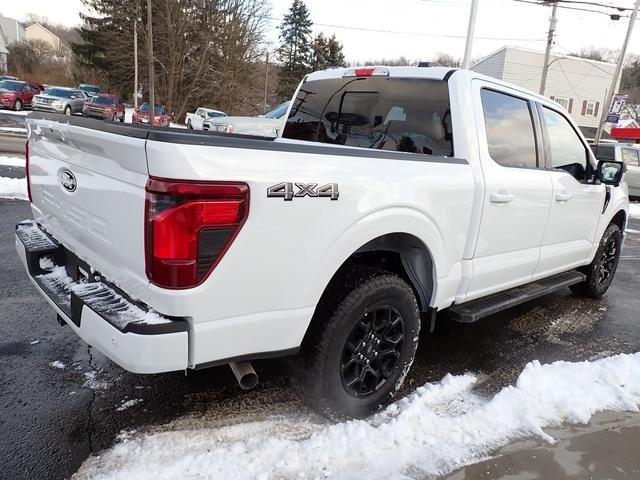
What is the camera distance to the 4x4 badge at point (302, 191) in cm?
212

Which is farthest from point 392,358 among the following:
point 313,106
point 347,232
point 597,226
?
point 597,226

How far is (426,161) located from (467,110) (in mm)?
652

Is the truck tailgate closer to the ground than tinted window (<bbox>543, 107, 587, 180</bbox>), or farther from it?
closer to the ground

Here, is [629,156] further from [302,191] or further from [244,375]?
[244,375]

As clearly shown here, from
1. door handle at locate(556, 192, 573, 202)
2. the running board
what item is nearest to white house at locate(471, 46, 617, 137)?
the running board

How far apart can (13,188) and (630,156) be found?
18.0 metres

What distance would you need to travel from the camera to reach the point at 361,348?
2789 mm

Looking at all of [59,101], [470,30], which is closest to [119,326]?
[470,30]

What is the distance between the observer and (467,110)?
3.26 m

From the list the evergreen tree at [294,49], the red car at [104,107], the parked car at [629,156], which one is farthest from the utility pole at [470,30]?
the evergreen tree at [294,49]

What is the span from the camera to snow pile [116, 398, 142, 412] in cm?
283

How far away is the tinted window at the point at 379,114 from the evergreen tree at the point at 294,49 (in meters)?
53.3

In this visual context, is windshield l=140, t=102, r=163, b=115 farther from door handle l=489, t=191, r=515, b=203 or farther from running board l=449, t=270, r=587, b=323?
door handle l=489, t=191, r=515, b=203

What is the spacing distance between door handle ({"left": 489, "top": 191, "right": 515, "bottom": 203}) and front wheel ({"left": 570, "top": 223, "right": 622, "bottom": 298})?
2.44 meters
